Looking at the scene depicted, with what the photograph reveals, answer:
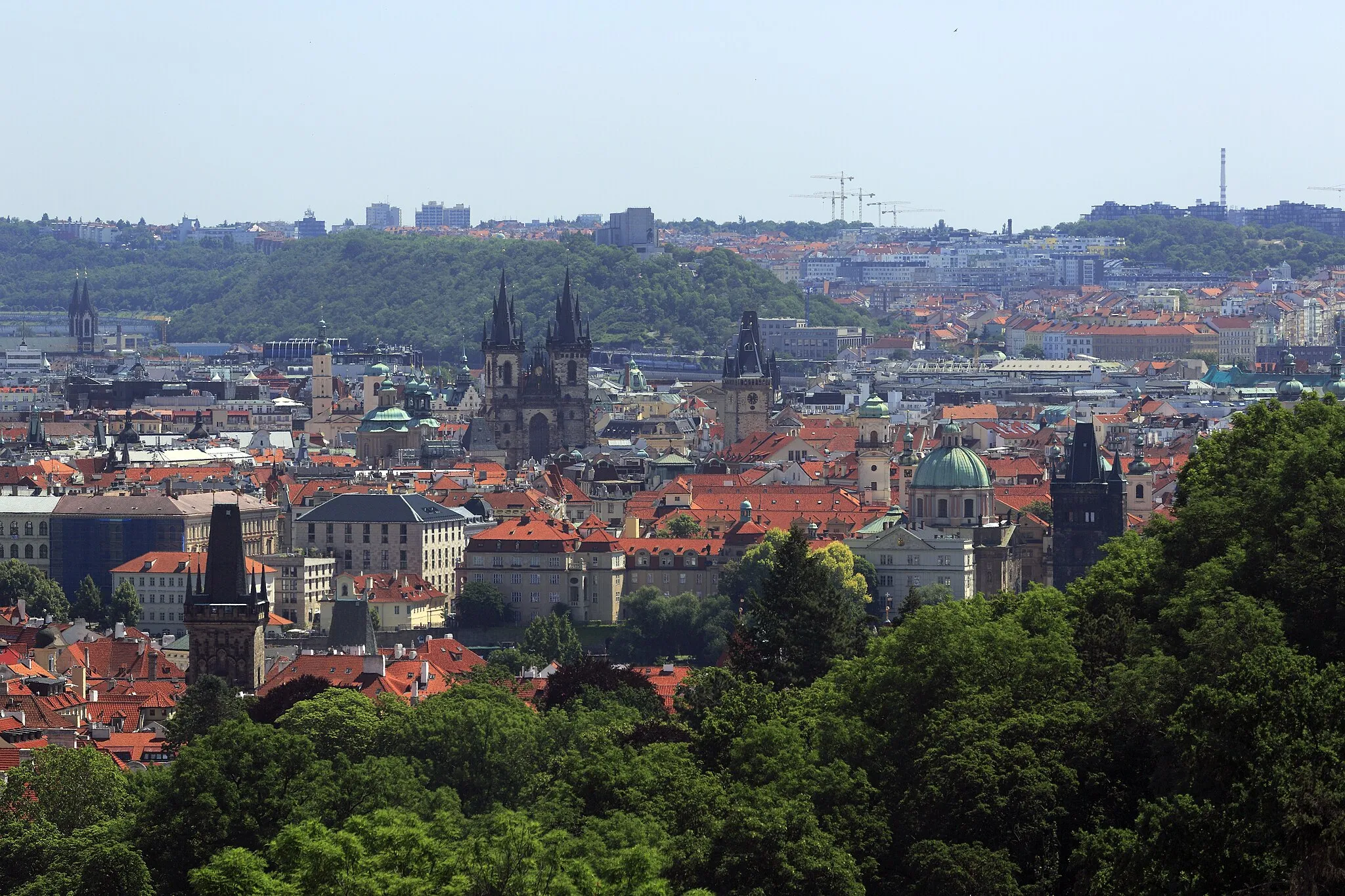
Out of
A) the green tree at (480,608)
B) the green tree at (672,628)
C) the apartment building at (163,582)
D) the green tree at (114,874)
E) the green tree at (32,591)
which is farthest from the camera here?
the green tree at (480,608)

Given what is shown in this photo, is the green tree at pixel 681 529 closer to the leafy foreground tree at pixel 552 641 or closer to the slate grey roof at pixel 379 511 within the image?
the slate grey roof at pixel 379 511

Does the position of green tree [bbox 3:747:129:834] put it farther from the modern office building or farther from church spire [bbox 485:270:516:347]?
church spire [bbox 485:270:516:347]

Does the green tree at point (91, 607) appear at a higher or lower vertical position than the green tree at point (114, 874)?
lower

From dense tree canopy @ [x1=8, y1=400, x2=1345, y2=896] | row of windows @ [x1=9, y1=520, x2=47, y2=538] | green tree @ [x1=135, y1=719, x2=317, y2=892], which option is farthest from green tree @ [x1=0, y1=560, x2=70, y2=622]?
green tree @ [x1=135, y1=719, x2=317, y2=892]

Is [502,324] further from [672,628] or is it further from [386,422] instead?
[672,628]

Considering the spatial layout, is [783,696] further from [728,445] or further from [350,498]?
[728,445]

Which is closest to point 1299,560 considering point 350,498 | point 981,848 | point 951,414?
point 981,848

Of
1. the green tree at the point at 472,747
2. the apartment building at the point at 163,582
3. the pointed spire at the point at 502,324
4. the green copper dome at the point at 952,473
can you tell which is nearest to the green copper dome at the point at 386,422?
the pointed spire at the point at 502,324

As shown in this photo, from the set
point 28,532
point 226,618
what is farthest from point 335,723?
point 28,532
